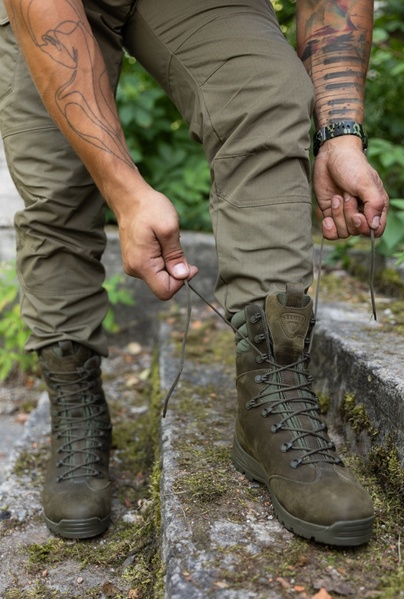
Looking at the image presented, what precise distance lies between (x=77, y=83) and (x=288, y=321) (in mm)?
694

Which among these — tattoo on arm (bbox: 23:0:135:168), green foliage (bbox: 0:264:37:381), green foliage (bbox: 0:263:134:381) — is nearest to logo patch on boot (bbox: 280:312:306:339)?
tattoo on arm (bbox: 23:0:135:168)

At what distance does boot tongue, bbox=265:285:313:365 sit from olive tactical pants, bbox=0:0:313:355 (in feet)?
0.17

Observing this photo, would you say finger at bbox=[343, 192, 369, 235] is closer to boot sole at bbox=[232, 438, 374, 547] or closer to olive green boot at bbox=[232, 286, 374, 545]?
olive green boot at bbox=[232, 286, 374, 545]

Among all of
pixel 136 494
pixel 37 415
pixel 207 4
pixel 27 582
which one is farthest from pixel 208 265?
pixel 27 582

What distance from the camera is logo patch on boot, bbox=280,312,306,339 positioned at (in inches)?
53.2

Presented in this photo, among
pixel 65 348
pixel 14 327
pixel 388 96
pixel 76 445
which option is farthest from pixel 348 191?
pixel 388 96

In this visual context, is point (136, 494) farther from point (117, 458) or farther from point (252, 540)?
point (252, 540)

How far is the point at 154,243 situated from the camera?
1.29 m

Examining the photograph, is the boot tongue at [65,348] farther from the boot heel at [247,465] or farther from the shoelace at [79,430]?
the boot heel at [247,465]

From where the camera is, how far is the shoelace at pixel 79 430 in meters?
1.70

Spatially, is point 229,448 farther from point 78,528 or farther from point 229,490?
point 78,528

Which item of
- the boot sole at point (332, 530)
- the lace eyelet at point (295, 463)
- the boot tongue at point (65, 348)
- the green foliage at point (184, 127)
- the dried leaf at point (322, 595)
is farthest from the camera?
the green foliage at point (184, 127)

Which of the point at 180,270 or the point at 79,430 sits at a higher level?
the point at 180,270

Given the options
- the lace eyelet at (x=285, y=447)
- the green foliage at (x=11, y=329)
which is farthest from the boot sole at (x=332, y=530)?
the green foliage at (x=11, y=329)
